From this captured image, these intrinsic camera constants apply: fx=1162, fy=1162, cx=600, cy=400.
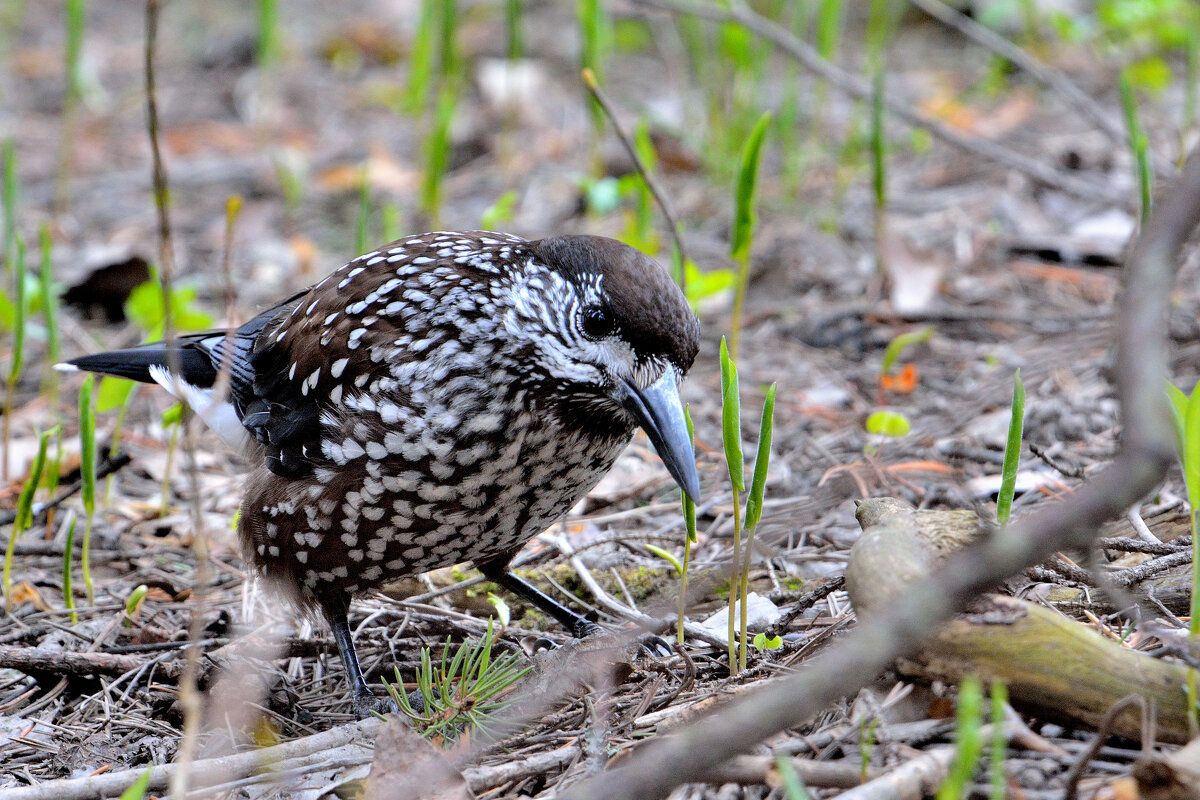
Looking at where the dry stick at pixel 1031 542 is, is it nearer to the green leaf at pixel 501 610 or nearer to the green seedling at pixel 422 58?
the green leaf at pixel 501 610

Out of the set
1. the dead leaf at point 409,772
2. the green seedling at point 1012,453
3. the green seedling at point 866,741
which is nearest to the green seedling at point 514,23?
the green seedling at point 1012,453

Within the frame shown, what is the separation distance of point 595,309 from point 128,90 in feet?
21.0

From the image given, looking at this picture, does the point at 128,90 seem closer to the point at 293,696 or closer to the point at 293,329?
the point at 293,329

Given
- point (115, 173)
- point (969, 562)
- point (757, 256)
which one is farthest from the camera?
point (115, 173)

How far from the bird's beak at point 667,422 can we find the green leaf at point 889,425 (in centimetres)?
119

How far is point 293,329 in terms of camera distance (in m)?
3.22

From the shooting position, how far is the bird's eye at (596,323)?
8.60ft

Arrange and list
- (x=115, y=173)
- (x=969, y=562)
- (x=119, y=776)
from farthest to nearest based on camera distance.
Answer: (x=115, y=173)
(x=119, y=776)
(x=969, y=562)

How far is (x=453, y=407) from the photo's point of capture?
2.72 meters

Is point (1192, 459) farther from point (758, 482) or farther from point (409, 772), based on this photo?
point (409, 772)

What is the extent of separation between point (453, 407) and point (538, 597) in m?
0.79

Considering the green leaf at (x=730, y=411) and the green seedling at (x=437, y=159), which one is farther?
the green seedling at (x=437, y=159)

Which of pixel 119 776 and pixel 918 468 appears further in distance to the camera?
pixel 918 468

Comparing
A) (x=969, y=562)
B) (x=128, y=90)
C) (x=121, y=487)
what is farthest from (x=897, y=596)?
(x=128, y=90)
